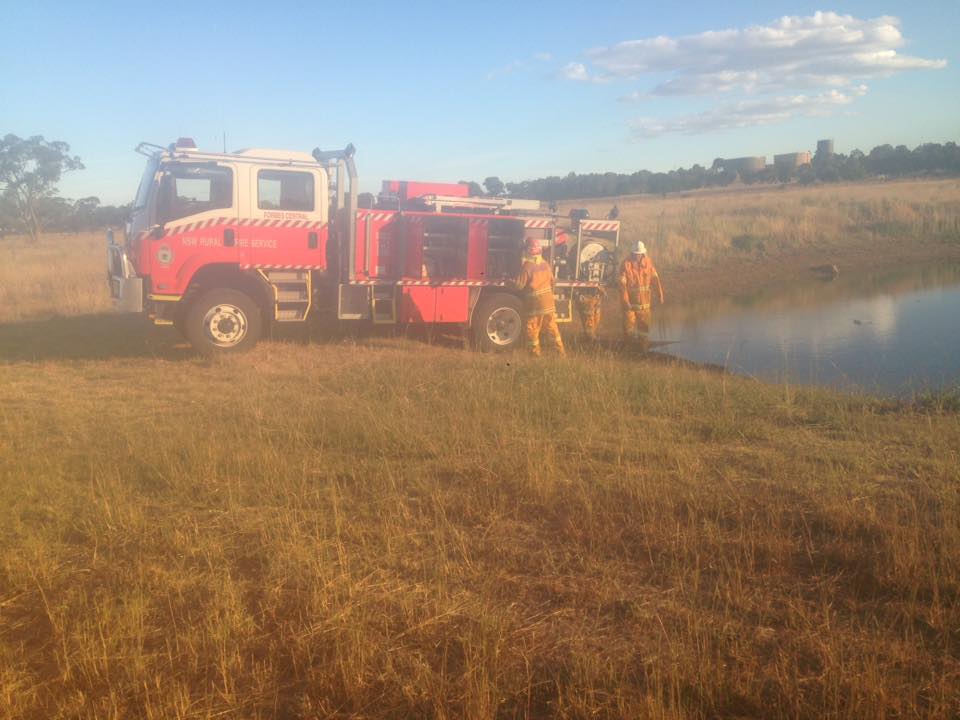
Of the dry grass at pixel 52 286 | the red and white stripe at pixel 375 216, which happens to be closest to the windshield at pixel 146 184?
the red and white stripe at pixel 375 216

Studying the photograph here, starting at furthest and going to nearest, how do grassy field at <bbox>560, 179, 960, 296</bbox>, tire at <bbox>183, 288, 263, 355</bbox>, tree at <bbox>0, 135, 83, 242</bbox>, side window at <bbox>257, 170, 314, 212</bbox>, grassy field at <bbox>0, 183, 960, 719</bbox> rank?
tree at <bbox>0, 135, 83, 242</bbox> → grassy field at <bbox>560, 179, 960, 296</bbox> → side window at <bbox>257, 170, 314, 212</bbox> → tire at <bbox>183, 288, 263, 355</bbox> → grassy field at <bbox>0, 183, 960, 719</bbox>

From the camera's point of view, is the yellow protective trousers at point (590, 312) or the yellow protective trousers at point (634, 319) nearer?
the yellow protective trousers at point (634, 319)

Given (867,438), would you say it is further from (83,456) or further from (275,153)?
(275,153)

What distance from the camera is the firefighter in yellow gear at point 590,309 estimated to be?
44.9 feet

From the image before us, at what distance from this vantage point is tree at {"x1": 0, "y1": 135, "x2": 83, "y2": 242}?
39.3m

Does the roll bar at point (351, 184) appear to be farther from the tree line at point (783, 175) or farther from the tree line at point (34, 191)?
the tree line at point (783, 175)

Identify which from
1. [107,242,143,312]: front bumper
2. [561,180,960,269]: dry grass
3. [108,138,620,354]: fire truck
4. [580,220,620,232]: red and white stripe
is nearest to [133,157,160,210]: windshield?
[108,138,620,354]: fire truck

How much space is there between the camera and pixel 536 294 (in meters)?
12.0

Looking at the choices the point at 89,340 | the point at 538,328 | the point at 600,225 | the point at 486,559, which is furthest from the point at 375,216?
the point at 486,559

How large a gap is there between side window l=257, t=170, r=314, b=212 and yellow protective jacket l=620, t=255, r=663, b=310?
496 centimetres

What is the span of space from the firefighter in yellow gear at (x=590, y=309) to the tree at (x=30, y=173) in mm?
33731

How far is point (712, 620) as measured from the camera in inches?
145

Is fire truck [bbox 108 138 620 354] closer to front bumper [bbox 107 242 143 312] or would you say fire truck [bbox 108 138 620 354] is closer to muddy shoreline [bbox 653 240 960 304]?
front bumper [bbox 107 242 143 312]

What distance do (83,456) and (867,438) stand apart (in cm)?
613
